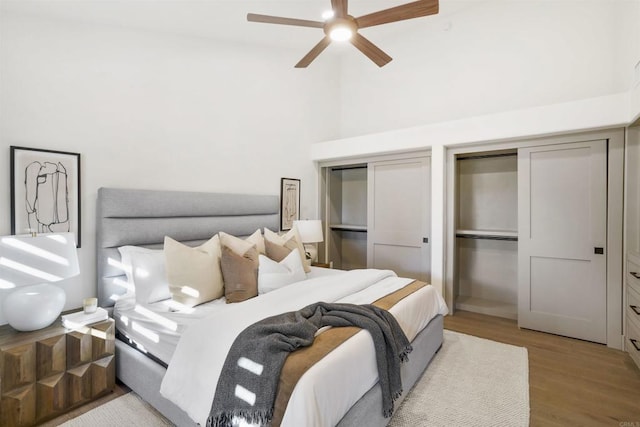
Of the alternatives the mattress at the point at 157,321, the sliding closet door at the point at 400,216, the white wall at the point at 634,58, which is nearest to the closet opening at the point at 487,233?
the sliding closet door at the point at 400,216

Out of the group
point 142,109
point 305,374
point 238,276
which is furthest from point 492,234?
point 142,109

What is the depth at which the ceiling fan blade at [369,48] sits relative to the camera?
2.41 metres

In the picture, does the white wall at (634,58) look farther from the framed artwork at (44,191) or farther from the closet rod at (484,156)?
the framed artwork at (44,191)

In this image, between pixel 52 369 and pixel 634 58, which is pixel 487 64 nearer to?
pixel 634 58

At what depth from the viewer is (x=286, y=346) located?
1.47 metres

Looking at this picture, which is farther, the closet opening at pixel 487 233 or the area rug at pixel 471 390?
the closet opening at pixel 487 233

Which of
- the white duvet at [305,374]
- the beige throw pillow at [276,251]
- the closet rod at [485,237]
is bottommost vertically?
the white duvet at [305,374]

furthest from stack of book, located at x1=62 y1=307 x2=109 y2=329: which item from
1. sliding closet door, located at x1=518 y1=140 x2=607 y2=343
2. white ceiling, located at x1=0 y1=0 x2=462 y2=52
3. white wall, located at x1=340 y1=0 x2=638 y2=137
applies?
white wall, located at x1=340 y1=0 x2=638 y2=137

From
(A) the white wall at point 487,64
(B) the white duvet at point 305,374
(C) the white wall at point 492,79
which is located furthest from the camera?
(A) the white wall at point 487,64

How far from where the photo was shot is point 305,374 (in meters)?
1.35

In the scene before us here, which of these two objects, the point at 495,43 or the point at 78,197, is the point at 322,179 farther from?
the point at 78,197

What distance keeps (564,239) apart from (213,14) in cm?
416

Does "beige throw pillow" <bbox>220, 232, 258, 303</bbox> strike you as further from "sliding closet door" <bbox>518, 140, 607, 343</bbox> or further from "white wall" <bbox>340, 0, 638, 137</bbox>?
"white wall" <bbox>340, 0, 638, 137</bbox>

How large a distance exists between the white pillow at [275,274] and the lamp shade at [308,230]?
1115 millimetres
